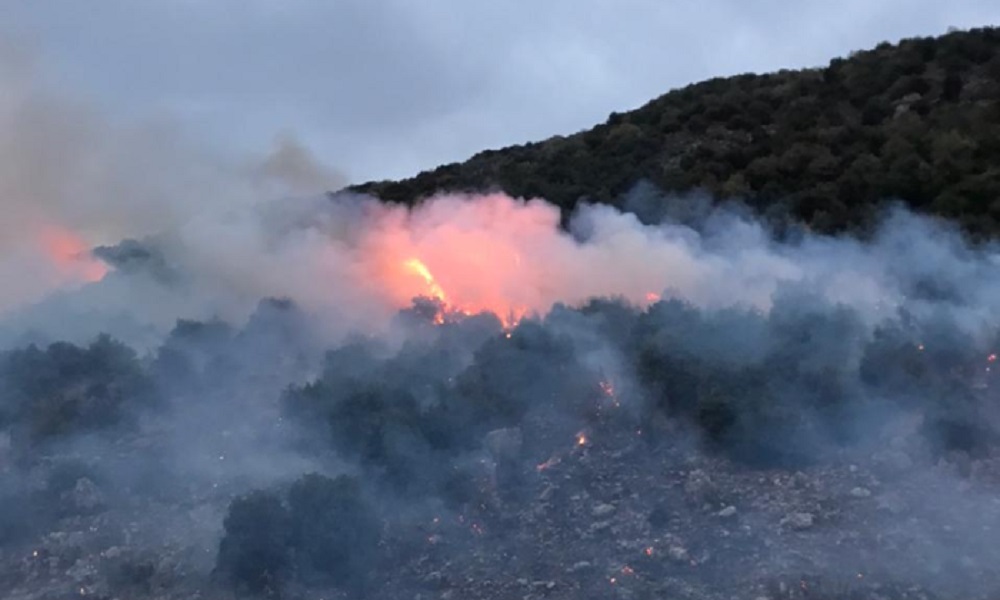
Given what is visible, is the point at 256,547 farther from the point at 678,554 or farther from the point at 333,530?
the point at 678,554

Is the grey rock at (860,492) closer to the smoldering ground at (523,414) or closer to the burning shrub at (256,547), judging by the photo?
the smoldering ground at (523,414)

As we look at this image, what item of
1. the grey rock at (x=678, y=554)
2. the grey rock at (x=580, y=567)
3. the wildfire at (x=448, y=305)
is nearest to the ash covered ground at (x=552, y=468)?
the grey rock at (x=580, y=567)

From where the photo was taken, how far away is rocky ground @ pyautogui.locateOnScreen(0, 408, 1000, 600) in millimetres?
12031

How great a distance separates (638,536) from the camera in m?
13.4

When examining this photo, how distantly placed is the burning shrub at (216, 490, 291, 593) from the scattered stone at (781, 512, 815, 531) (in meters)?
5.96

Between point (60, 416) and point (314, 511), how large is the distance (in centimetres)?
774

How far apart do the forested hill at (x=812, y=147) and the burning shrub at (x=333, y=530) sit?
548 inches

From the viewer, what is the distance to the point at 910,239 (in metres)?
22.0

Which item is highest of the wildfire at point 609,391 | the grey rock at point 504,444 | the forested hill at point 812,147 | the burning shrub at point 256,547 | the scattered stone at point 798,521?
the forested hill at point 812,147

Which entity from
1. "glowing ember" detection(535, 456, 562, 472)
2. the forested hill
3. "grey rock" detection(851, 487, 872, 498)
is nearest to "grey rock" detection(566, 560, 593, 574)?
"glowing ember" detection(535, 456, 562, 472)

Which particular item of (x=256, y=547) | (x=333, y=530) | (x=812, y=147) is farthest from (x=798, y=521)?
(x=812, y=147)

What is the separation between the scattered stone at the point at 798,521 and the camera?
42.1 feet

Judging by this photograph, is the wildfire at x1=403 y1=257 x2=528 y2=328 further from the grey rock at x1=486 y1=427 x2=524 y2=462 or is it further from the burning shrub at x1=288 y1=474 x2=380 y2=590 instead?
the burning shrub at x1=288 y1=474 x2=380 y2=590

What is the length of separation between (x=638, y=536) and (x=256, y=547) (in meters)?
4.61
